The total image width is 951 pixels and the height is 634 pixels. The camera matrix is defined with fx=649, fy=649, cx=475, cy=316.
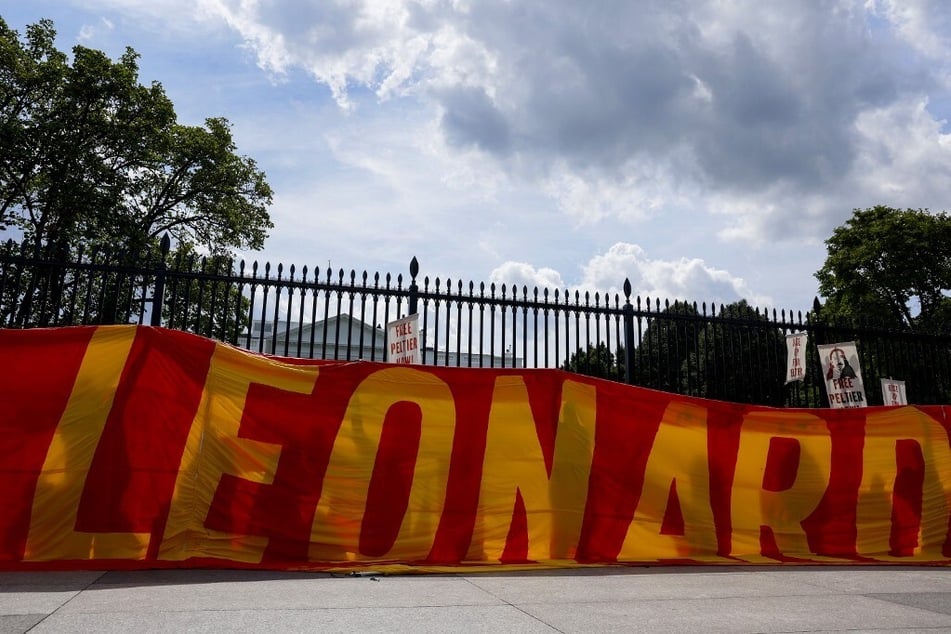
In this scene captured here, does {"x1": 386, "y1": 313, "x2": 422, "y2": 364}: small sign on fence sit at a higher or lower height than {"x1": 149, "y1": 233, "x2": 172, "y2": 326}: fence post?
lower

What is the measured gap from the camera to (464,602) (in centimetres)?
435

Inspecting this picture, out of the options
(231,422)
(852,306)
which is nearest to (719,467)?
(231,422)

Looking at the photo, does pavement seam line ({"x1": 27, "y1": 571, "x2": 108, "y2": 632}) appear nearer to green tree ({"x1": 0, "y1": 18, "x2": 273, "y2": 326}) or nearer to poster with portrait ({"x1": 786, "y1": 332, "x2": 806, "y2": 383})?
poster with portrait ({"x1": 786, "y1": 332, "x2": 806, "y2": 383})

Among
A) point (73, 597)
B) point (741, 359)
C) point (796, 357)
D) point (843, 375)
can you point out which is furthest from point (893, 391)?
point (73, 597)

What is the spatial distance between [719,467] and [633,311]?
8.69 ft

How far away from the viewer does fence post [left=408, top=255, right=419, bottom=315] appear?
27.1 ft

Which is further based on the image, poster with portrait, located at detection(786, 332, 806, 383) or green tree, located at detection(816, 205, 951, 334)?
green tree, located at detection(816, 205, 951, 334)

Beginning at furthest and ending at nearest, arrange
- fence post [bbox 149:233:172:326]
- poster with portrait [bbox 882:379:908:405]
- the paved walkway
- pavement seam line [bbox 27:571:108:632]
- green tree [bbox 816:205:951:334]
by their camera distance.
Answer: green tree [bbox 816:205:951:334], poster with portrait [bbox 882:379:908:405], fence post [bbox 149:233:172:326], the paved walkway, pavement seam line [bbox 27:571:108:632]

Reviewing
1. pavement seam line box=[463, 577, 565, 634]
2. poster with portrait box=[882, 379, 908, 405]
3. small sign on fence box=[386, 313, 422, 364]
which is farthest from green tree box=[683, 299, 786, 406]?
pavement seam line box=[463, 577, 565, 634]

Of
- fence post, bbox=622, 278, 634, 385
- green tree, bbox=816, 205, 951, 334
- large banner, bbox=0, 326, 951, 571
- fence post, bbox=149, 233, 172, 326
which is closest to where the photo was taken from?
large banner, bbox=0, 326, 951, 571

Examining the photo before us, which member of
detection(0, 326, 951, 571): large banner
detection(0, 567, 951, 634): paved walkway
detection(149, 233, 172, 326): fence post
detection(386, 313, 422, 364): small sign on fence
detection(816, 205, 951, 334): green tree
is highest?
detection(816, 205, 951, 334): green tree

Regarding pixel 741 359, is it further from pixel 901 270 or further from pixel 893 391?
pixel 901 270

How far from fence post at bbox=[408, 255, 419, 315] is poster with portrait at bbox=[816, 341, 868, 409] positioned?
641 cm

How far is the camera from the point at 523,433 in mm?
6734
